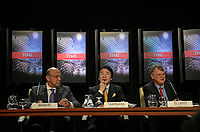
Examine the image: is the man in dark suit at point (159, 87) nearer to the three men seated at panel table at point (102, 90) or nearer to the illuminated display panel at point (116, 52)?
the three men seated at panel table at point (102, 90)

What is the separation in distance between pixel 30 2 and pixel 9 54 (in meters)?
1.08

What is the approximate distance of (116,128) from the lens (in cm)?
258

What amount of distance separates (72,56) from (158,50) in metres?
1.65

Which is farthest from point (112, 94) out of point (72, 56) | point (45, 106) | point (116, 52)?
point (45, 106)

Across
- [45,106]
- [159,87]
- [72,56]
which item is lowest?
[45,106]

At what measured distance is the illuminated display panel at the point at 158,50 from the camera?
16.0 feet

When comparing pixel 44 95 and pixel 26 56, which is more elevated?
pixel 26 56

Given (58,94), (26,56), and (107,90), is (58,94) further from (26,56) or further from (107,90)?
(26,56)

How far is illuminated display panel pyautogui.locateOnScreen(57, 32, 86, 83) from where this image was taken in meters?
4.90

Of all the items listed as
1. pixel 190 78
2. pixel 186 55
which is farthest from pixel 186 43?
pixel 190 78

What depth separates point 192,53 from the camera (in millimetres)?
4840

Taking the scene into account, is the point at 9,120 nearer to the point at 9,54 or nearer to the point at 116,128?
the point at 116,128

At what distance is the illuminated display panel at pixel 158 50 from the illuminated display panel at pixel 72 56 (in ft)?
3.90

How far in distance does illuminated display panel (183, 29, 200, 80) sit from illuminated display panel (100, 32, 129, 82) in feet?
3.65
